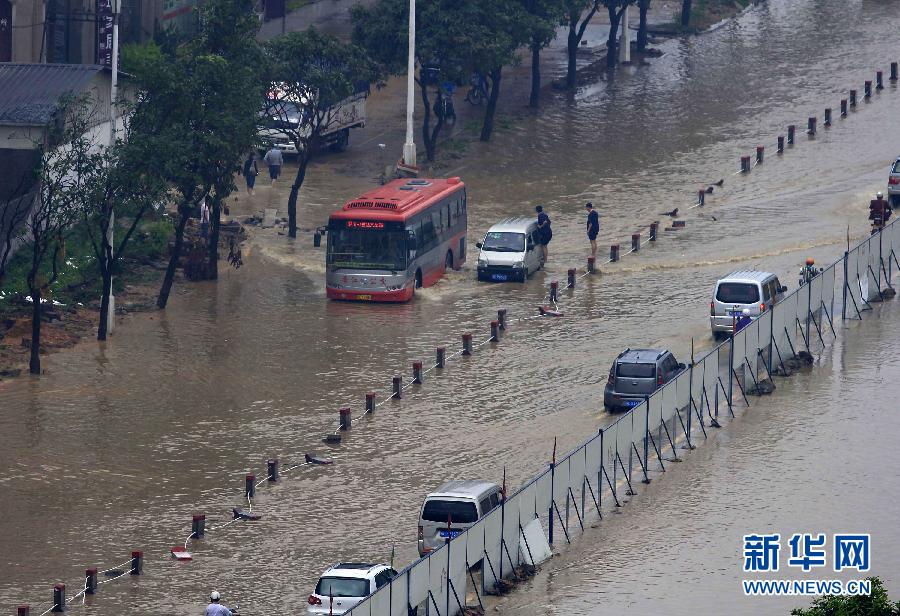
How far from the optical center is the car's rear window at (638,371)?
41.2 m

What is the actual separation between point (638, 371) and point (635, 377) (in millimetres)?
145

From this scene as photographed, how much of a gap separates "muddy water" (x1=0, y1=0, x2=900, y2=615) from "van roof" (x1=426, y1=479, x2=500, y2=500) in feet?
4.91

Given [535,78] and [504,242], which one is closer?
[504,242]

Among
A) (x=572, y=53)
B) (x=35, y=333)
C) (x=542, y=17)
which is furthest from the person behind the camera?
(x=572, y=53)

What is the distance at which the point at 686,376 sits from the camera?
39438 mm

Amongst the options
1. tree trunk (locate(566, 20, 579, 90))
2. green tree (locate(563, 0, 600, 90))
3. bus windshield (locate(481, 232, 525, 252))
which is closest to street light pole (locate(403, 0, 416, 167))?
Answer: green tree (locate(563, 0, 600, 90))

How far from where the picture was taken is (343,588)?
97.9ft

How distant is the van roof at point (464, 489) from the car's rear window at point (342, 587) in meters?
3.87

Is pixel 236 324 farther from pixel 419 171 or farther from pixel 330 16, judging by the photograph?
pixel 330 16

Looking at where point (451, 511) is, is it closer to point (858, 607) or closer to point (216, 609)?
point (216, 609)

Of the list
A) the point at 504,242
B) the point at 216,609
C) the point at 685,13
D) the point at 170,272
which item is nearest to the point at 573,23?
the point at 685,13

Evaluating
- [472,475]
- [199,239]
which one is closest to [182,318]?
[199,239]

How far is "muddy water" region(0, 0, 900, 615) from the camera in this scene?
116ft

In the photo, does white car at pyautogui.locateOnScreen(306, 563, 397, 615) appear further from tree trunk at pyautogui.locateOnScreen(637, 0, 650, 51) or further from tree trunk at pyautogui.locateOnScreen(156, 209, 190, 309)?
tree trunk at pyautogui.locateOnScreen(637, 0, 650, 51)
